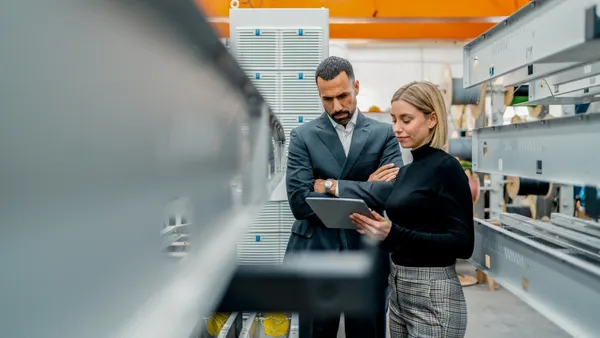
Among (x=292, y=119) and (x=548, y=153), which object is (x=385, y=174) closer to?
(x=548, y=153)

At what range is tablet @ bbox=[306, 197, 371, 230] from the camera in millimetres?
1565

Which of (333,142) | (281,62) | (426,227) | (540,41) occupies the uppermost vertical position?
(281,62)

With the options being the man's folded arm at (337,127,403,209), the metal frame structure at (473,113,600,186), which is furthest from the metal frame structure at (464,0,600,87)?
the man's folded arm at (337,127,403,209)

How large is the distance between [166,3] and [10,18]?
179 millimetres

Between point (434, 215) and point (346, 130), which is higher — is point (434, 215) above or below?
below

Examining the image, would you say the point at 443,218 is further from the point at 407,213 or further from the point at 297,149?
the point at 297,149

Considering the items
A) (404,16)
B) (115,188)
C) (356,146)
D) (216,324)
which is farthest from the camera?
(404,16)

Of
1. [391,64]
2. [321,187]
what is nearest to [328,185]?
[321,187]

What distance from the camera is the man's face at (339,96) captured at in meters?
1.85

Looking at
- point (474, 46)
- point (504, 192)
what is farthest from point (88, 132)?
point (504, 192)

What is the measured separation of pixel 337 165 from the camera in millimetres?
1946

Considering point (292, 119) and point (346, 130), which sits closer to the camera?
point (346, 130)

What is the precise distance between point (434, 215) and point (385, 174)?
0.35m

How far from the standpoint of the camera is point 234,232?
98 cm
